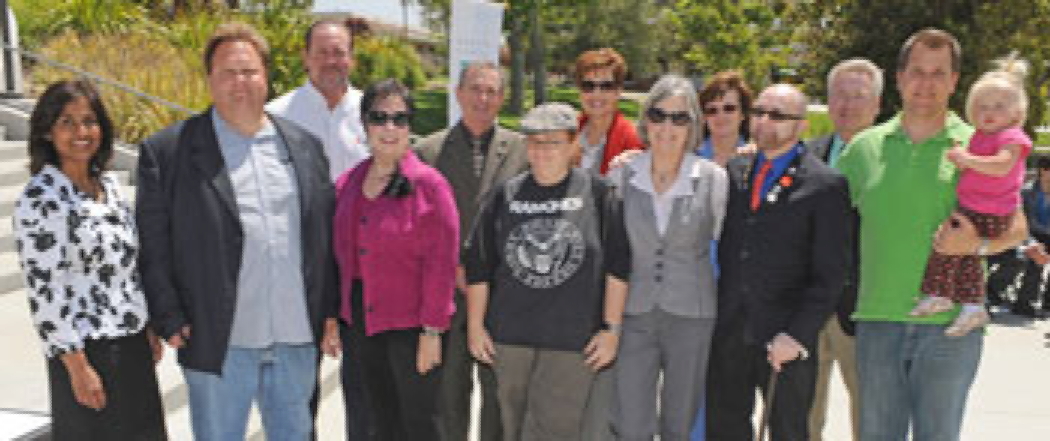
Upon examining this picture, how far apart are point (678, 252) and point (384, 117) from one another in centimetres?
136

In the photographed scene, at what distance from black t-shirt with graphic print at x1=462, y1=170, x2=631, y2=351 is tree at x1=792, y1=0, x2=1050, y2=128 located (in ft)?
53.0

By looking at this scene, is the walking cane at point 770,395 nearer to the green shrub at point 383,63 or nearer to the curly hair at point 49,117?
the curly hair at point 49,117

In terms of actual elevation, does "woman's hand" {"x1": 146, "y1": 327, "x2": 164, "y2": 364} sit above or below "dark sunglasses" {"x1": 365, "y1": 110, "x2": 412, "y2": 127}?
below

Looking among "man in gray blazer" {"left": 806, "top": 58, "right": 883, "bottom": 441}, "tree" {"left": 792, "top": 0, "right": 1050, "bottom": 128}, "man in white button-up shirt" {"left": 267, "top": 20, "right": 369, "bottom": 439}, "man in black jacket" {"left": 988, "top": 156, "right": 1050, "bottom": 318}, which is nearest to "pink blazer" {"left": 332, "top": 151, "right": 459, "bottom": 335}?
"man in white button-up shirt" {"left": 267, "top": 20, "right": 369, "bottom": 439}

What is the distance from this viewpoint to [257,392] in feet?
10.6

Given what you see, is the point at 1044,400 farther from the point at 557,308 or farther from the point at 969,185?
the point at 557,308

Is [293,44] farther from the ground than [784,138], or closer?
farther from the ground

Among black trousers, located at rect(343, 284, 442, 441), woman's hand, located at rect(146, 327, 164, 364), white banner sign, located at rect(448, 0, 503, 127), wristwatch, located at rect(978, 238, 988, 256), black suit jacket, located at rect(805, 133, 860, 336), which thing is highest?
white banner sign, located at rect(448, 0, 503, 127)

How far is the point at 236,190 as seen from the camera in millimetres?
3014

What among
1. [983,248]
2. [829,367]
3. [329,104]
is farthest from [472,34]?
[983,248]

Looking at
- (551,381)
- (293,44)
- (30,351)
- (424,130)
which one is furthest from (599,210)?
(424,130)

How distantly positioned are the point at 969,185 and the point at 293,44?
36.7 ft

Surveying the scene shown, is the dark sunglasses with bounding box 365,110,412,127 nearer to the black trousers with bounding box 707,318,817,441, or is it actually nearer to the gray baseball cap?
the gray baseball cap

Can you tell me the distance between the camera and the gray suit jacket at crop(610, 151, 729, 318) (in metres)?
3.28
